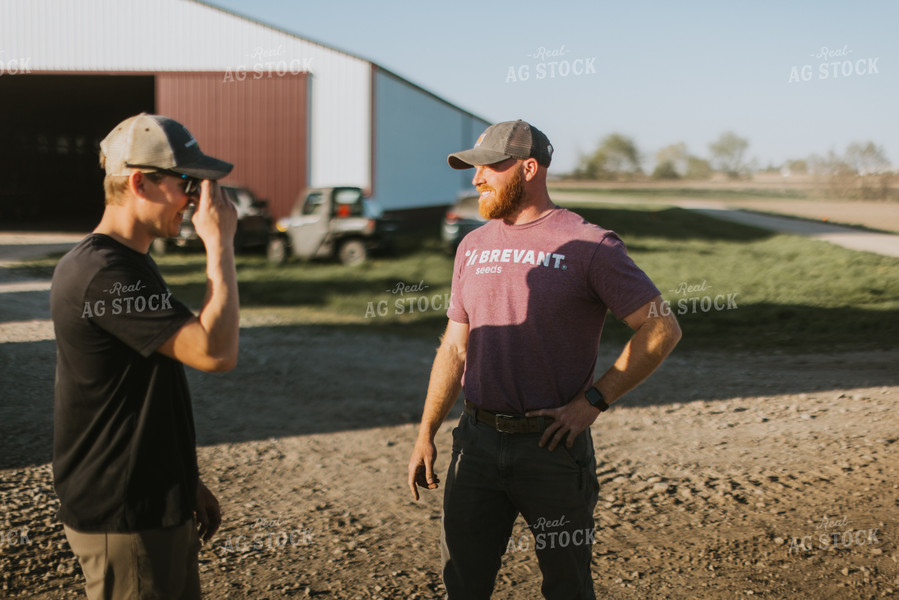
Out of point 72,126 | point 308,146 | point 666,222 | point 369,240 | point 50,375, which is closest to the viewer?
point 50,375

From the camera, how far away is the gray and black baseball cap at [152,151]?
7.09 feet

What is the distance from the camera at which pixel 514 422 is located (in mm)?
2836

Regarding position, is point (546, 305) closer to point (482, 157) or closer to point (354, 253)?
point (482, 157)

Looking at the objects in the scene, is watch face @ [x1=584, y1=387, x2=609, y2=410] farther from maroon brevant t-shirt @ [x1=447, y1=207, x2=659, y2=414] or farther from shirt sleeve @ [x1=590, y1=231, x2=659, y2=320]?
shirt sleeve @ [x1=590, y1=231, x2=659, y2=320]

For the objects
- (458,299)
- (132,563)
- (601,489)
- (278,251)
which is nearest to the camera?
(132,563)

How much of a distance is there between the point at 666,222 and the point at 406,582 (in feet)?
94.3

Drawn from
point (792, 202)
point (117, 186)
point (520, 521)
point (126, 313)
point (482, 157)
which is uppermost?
point (792, 202)

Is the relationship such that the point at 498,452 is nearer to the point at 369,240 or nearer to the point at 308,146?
the point at 369,240

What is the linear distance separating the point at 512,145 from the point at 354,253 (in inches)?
554

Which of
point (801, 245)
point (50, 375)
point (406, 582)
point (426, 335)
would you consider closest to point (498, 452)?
point (406, 582)

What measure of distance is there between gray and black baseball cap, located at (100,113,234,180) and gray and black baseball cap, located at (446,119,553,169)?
3.43 ft

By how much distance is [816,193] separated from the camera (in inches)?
1411

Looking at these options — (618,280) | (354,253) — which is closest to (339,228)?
(354,253)

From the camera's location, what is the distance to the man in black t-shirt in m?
2.08
